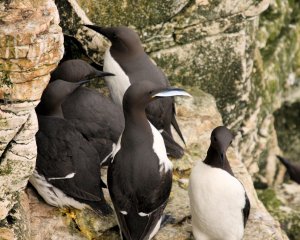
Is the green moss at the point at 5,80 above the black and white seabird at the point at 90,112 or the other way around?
above

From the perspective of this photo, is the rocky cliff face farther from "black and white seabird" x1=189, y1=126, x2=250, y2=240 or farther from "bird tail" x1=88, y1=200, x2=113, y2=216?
"black and white seabird" x1=189, y1=126, x2=250, y2=240

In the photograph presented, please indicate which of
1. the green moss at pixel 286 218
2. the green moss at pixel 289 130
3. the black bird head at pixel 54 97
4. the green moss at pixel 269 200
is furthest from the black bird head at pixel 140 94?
the green moss at pixel 289 130

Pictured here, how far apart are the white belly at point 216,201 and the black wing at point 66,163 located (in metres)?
0.75

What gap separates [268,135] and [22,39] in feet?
18.9

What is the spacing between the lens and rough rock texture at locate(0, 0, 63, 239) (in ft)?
17.1

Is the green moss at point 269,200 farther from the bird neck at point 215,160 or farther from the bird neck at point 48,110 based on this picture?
the bird neck at point 48,110

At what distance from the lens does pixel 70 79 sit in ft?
22.8

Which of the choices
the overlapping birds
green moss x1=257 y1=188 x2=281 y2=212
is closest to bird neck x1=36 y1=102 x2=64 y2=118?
the overlapping birds

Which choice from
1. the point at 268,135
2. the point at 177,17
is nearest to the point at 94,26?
the point at 177,17

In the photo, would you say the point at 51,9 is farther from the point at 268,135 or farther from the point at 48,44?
the point at 268,135

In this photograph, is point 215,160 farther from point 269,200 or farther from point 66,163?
point 269,200

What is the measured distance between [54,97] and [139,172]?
98 centimetres

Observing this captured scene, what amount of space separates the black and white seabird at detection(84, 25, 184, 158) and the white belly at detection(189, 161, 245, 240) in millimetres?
882

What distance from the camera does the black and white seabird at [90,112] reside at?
674cm
